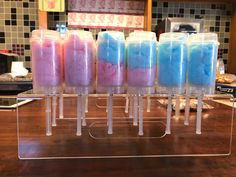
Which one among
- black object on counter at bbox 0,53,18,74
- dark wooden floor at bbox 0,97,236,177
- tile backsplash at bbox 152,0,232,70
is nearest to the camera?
dark wooden floor at bbox 0,97,236,177

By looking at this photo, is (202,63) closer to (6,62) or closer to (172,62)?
(172,62)

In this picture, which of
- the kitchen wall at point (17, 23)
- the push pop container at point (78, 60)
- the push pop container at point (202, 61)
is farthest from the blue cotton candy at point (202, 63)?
the kitchen wall at point (17, 23)

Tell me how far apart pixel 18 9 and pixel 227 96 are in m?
2.24

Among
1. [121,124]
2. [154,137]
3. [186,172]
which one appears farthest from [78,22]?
[186,172]

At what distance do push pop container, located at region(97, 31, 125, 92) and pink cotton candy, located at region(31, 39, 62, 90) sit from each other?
0.11m

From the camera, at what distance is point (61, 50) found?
649 millimetres

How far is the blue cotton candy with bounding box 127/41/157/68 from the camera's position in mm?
637

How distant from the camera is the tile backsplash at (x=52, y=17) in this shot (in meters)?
2.38

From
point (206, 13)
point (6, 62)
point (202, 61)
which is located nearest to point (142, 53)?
point (202, 61)

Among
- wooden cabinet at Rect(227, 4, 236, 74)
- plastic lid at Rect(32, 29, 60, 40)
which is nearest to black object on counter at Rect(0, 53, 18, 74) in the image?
plastic lid at Rect(32, 29, 60, 40)

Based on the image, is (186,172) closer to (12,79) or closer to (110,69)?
(110,69)

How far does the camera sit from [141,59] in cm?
64

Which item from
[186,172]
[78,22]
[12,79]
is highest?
[78,22]

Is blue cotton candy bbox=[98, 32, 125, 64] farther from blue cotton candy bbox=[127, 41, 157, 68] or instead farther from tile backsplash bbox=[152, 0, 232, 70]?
tile backsplash bbox=[152, 0, 232, 70]
